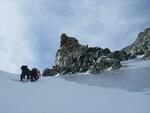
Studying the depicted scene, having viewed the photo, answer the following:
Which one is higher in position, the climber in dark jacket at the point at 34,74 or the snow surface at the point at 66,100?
the climber in dark jacket at the point at 34,74

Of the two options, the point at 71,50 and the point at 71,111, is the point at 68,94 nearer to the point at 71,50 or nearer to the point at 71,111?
the point at 71,111

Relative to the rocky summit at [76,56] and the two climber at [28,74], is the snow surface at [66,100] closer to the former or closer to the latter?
the two climber at [28,74]

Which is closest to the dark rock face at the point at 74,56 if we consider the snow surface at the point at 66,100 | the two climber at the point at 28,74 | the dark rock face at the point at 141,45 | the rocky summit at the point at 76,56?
the rocky summit at the point at 76,56

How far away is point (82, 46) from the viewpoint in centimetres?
9469

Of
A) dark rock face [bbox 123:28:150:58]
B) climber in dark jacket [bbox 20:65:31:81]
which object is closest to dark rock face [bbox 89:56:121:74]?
climber in dark jacket [bbox 20:65:31:81]

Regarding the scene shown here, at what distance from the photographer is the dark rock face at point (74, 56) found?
81750 mm

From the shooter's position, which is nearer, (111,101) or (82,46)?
(111,101)

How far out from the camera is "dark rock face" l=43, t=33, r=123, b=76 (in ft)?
268

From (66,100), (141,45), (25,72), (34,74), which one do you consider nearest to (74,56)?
(141,45)

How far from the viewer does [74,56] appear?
9338 centimetres

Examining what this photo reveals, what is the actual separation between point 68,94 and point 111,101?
10.4 feet

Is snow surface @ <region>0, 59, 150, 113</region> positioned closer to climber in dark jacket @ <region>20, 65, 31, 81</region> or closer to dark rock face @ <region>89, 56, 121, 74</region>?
climber in dark jacket @ <region>20, 65, 31, 81</region>

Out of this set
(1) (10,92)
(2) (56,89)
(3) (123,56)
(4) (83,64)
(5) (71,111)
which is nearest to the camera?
(5) (71,111)

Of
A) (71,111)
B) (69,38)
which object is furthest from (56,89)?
(69,38)
